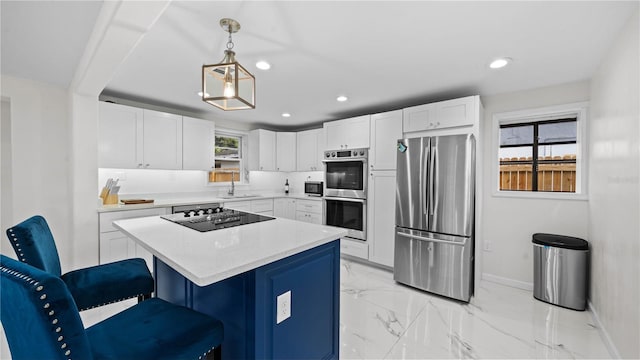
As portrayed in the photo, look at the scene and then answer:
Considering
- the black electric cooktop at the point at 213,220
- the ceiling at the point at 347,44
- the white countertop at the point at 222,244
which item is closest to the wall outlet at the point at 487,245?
the ceiling at the point at 347,44

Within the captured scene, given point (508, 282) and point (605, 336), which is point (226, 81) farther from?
point (508, 282)

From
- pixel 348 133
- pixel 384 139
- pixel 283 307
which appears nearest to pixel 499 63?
pixel 384 139

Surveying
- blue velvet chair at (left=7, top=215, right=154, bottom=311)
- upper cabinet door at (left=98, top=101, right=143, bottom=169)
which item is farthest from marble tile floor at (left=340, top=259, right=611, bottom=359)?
upper cabinet door at (left=98, top=101, right=143, bottom=169)

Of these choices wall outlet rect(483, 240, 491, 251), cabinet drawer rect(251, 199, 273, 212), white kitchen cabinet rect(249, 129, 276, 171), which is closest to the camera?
wall outlet rect(483, 240, 491, 251)

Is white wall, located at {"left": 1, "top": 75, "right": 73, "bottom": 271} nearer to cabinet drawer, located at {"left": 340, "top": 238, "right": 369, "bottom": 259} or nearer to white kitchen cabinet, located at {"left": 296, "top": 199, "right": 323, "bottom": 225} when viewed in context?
white kitchen cabinet, located at {"left": 296, "top": 199, "right": 323, "bottom": 225}

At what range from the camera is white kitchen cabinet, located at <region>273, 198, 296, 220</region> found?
4.85 meters

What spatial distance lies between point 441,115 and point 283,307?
8.87ft

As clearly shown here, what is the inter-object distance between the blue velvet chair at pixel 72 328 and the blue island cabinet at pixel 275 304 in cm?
15

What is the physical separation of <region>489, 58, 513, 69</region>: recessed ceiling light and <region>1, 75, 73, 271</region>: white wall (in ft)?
14.2

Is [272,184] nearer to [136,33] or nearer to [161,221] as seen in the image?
[161,221]

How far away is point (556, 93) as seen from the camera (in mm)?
2920

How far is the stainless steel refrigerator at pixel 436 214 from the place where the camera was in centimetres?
277

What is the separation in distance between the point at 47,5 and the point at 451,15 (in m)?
2.46

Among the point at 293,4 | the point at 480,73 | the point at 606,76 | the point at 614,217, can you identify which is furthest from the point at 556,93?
the point at 293,4
